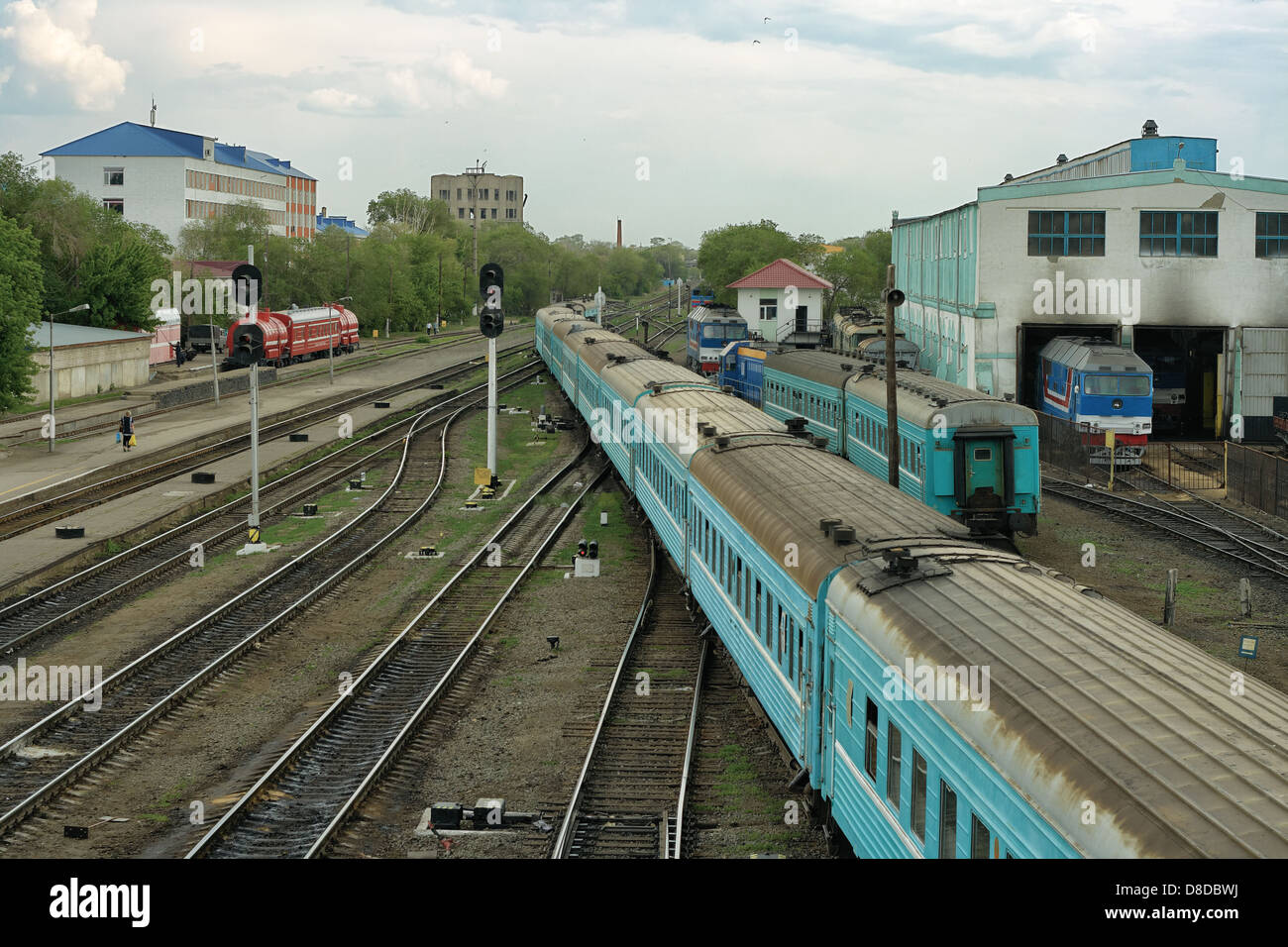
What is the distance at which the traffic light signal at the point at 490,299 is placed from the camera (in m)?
33.9

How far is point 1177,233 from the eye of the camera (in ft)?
149

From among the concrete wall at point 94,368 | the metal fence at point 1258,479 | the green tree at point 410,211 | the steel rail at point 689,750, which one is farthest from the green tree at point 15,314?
the green tree at point 410,211

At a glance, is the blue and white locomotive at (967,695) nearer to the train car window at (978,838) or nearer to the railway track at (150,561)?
the train car window at (978,838)

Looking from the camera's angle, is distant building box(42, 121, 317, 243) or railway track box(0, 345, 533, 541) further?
distant building box(42, 121, 317, 243)

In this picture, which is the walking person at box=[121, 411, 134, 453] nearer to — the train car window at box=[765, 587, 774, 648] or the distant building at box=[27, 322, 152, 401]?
the distant building at box=[27, 322, 152, 401]

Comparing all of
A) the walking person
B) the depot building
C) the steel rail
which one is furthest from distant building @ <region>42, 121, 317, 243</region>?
the steel rail

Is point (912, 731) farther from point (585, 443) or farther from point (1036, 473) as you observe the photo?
point (585, 443)

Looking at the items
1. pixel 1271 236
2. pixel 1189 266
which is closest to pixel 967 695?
pixel 1189 266

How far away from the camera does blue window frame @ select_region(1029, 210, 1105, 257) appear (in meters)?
45.6

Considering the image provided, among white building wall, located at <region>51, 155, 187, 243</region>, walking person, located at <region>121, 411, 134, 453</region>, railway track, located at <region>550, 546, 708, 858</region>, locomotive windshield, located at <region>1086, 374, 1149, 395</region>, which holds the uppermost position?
white building wall, located at <region>51, 155, 187, 243</region>

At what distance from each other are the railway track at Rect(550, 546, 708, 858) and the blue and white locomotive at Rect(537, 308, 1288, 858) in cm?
143

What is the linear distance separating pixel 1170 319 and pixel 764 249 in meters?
58.7
